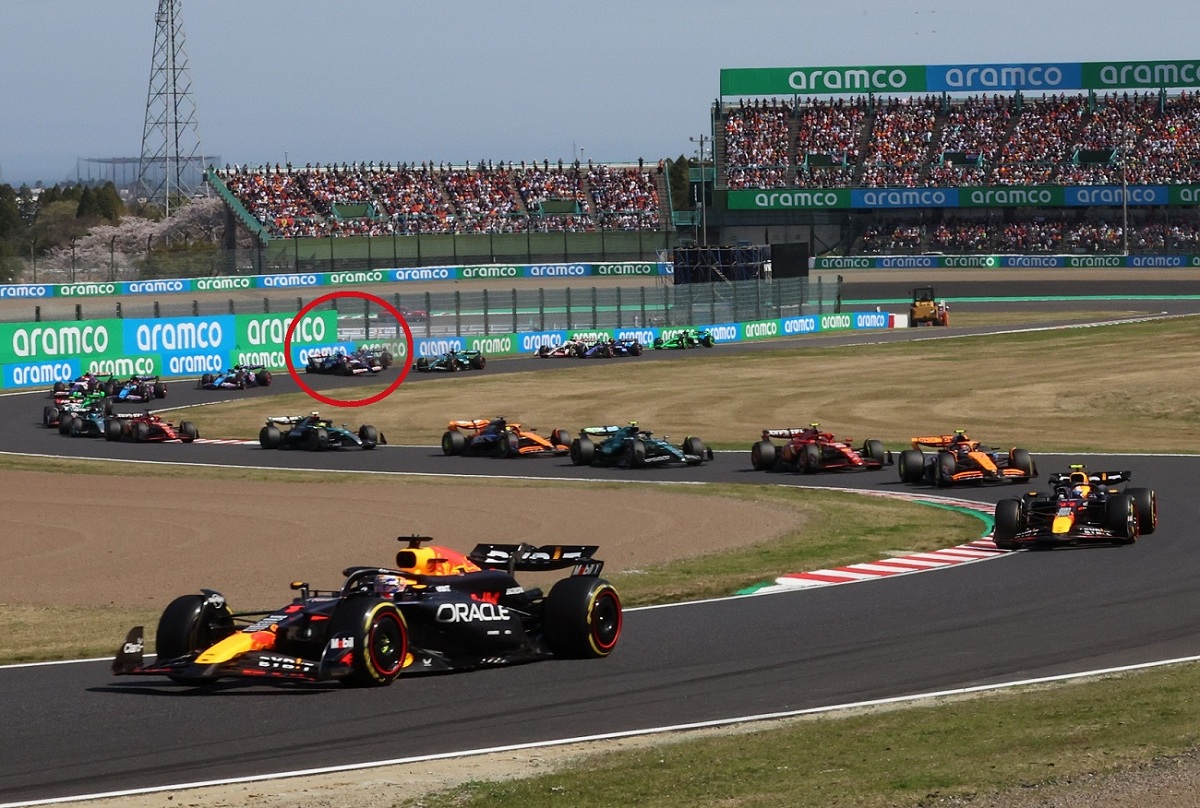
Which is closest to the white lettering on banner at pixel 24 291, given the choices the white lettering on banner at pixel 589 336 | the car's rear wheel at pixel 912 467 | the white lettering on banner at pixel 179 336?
the white lettering on banner at pixel 179 336

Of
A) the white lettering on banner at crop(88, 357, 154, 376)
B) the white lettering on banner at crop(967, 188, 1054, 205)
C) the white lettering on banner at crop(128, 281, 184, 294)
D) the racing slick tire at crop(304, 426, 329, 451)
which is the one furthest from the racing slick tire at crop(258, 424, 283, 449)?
the white lettering on banner at crop(967, 188, 1054, 205)

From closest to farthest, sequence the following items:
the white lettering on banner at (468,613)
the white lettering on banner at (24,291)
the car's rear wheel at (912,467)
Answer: the white lettering on banner at (468,613) < the car's rear wheel at (912,467) < the white lettering on banner at (24,291)

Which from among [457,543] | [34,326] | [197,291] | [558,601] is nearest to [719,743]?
[558,601]

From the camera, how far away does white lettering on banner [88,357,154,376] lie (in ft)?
167

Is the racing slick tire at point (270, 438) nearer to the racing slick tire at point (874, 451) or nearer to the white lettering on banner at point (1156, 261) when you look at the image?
the racing slick tire at point (874, 451)

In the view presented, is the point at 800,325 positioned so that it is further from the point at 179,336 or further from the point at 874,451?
the point at 874,451

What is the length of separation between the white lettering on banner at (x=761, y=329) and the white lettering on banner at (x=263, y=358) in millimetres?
19219

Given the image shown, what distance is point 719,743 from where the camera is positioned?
1001 centimetres

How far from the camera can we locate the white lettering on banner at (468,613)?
12516mm

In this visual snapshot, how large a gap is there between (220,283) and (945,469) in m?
56.0

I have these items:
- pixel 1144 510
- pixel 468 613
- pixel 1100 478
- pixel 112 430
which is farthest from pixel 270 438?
pixel 468 613

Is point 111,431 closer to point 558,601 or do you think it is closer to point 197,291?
point 558,601

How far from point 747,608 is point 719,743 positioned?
5.70 m

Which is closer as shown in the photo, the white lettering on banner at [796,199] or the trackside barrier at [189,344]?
the trackside barrier at [189,344]
